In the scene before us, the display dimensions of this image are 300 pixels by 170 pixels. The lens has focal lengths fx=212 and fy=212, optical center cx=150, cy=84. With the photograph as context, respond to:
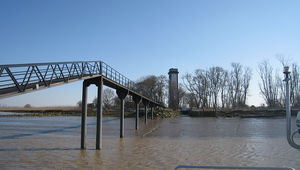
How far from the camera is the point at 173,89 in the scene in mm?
68750

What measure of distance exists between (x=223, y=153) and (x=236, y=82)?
6167 centimetres

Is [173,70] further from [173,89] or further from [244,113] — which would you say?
[244,113]

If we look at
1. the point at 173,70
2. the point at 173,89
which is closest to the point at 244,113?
the point at 173,89

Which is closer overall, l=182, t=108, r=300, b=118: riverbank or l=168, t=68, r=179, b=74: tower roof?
l=182, t=108, r=300, b=118: riverbank

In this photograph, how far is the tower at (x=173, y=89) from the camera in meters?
68.0

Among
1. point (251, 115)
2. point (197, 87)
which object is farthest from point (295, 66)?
point (197, 87)

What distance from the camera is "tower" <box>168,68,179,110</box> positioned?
223ft

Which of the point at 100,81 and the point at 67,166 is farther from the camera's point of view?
the point at 100,81

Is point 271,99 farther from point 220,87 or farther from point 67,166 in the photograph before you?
point 67,166

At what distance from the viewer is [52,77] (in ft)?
32.6

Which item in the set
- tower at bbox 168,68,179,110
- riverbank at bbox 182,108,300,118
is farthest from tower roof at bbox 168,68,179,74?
riverbank at bbox 182,108,300,118

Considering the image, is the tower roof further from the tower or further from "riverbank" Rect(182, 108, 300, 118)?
"riverbank" Rect(182, 108, 300, 118)

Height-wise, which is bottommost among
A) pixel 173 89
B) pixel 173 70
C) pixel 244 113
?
pixel 244 113

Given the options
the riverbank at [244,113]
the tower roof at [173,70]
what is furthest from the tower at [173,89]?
the riverbank at [244,113]
